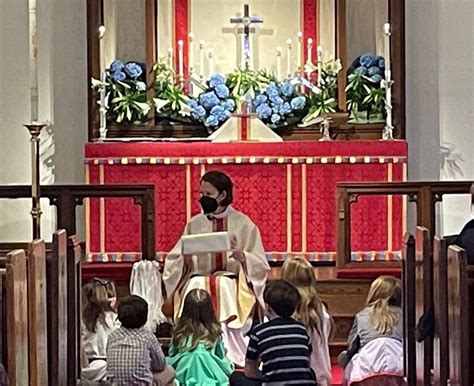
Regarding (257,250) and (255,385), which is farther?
(257,250)

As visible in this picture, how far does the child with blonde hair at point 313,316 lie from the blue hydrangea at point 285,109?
3.47m

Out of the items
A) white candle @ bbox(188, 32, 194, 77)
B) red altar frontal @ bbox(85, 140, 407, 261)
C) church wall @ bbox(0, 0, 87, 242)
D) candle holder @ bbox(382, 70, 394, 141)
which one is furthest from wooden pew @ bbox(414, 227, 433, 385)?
church wall @ bbox(0, 0, 87, 242)

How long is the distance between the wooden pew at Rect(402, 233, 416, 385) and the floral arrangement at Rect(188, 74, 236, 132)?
3678mm

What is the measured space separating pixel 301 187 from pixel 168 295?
6.67ft

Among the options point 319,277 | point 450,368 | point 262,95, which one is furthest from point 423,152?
point 450,368

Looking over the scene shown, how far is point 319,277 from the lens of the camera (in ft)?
28.4

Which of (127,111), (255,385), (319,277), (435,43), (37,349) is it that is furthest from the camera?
(435,43)

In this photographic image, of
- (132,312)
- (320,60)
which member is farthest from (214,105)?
(132,312)

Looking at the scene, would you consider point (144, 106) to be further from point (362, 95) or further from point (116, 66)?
point (362, 95)

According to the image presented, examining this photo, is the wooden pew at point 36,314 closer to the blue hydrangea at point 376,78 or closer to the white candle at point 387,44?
the white candle at point 387,44

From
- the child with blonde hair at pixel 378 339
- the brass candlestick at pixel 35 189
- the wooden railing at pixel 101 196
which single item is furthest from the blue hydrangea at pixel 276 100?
the child with blonde hair at pixel 378 339

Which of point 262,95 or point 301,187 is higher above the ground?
point 262,95

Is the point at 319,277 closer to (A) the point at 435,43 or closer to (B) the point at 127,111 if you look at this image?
(B) the point at 127,111

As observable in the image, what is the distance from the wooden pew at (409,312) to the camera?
6.61 m
